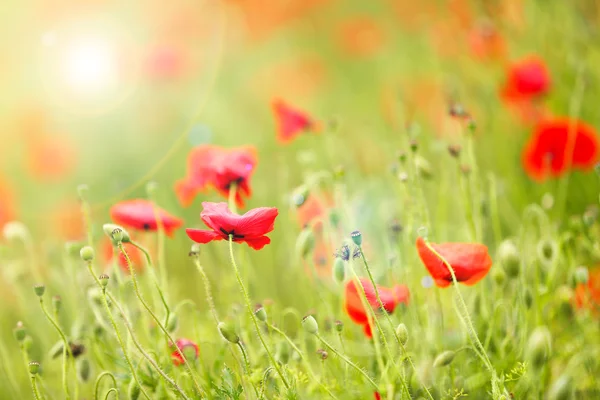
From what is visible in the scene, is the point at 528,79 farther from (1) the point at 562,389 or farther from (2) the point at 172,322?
(2) the point at 172,322

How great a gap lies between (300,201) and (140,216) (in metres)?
0.35

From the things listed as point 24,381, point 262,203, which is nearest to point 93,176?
point 262,203

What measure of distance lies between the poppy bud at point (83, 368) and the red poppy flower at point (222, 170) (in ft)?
1.26

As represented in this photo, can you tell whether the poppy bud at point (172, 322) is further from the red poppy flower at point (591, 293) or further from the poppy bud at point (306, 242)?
the red poppy flower at point (591, 293)

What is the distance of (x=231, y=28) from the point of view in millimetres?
4383

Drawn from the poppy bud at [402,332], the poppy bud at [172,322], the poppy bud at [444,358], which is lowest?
the poppy bud at [444,358]

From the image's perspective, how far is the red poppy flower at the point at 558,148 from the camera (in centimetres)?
173

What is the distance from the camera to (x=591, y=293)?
1.43m

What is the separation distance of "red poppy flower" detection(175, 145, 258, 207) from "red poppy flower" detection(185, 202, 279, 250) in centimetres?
19

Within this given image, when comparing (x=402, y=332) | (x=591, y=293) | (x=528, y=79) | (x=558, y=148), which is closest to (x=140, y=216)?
(x=402, y=332)

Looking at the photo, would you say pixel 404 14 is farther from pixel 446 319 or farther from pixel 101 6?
pixel 446 319

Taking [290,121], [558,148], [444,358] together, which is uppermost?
[290,121]

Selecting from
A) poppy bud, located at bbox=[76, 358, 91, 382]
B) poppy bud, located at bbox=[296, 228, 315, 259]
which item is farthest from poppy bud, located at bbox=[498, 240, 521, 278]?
poppy bud, located at bbox=[76, 358, 91, 382]

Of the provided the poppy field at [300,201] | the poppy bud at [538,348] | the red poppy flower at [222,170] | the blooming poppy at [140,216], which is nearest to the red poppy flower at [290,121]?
the poppy field at [300,201]
